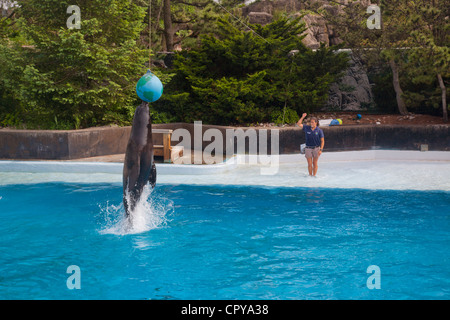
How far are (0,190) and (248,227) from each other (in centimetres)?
666

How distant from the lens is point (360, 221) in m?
9.66

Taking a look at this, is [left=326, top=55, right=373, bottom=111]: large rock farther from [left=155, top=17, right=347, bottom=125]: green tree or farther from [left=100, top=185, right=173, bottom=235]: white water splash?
[left=100, top=185, right=173, bottom=235]: white water splash

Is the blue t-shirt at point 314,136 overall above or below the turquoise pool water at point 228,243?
above

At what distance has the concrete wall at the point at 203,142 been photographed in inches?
580

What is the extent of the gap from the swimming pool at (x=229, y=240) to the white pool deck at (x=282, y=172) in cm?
13

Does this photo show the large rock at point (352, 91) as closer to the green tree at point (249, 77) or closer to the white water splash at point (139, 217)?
the green tree at point (249, 77)

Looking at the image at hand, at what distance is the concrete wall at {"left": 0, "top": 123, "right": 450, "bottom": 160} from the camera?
580 inches

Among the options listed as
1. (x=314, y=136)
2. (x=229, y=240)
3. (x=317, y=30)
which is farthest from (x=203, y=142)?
(x=317, y=30)

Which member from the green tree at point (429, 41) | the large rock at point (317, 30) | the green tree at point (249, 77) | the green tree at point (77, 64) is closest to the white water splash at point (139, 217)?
the green tree at point (77, 64)

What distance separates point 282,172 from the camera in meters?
14.1

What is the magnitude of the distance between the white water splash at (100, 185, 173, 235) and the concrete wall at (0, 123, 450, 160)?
15.2 ft

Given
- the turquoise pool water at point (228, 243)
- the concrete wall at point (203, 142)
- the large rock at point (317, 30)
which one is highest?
the large rock at point (317, 30)

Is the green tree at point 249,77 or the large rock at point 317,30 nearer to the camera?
the green tree at point 249,77

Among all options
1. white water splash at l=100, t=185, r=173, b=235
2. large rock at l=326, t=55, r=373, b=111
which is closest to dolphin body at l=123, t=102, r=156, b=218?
white water splash at l=100, t=185, r=173, b=235
